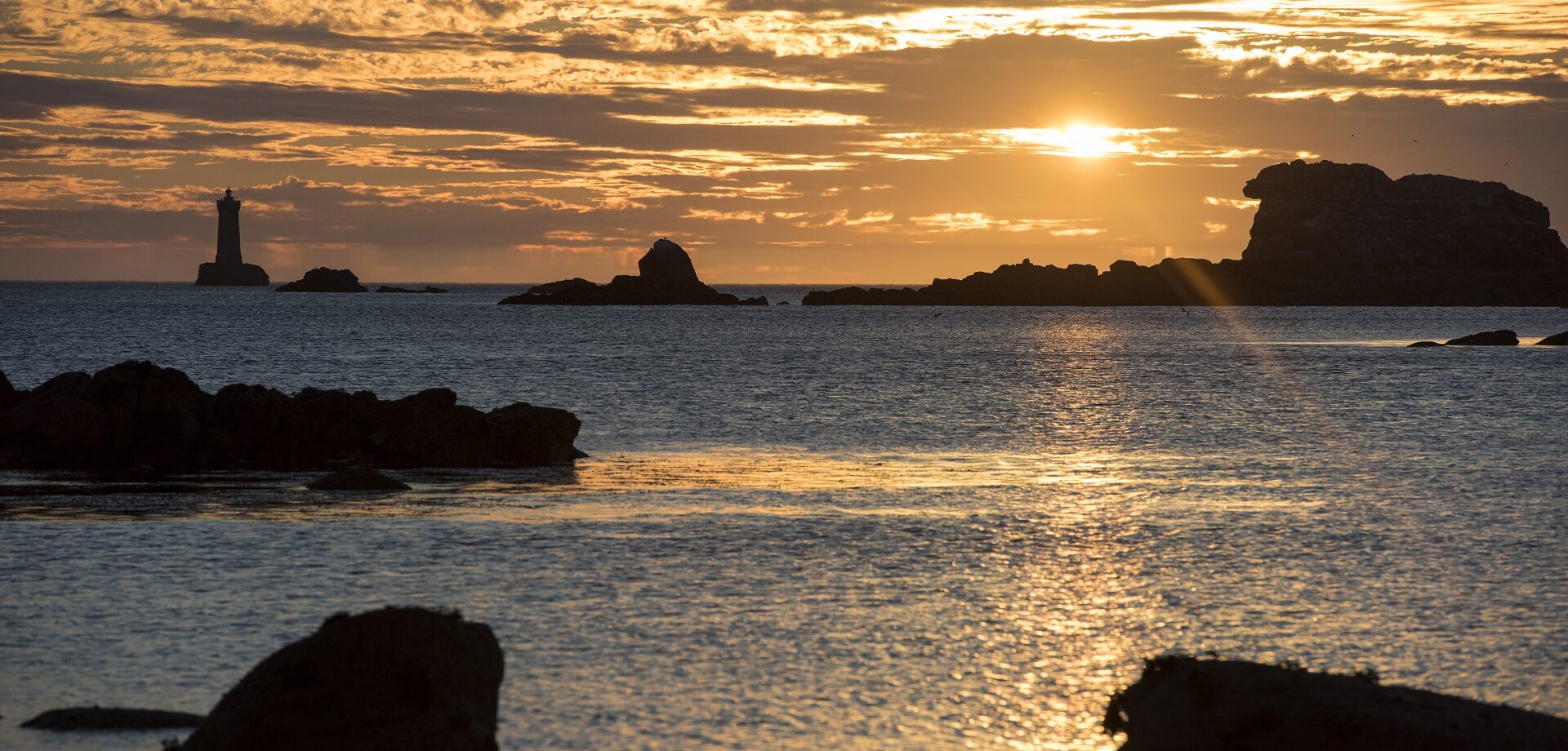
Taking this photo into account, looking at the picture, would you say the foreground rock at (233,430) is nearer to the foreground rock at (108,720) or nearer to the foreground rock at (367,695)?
the foreground rock at (108,720)

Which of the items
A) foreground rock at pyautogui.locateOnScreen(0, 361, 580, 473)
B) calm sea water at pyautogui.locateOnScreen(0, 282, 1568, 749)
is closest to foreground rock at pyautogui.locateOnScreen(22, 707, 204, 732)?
calm sea water at pyautogui.locateOnScreen(0, 282, 1568, 749)

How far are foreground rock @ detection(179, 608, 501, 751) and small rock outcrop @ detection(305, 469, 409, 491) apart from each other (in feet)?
77.9

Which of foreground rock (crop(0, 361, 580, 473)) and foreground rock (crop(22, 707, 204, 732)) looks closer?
foreground rock (crop(22, 707, 204, 732))

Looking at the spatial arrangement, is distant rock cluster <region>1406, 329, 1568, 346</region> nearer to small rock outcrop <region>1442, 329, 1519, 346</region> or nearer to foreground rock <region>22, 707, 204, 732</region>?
small rock outcrop <region>1442, 329, 1519, 346</region>

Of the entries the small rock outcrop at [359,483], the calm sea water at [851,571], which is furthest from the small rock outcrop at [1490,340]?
the small rock outcrop at [359,483]

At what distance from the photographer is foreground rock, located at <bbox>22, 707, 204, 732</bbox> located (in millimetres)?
15633

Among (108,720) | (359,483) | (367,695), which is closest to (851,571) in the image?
(108,720)

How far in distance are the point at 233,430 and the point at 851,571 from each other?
2532 centimetres

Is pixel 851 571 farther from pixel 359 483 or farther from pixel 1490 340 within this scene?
pixel 1490 340

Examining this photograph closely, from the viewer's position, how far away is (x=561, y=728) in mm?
16047

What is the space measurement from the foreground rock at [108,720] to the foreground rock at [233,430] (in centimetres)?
2677

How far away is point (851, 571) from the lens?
25375 mm

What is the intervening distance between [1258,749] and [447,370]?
8484 cm

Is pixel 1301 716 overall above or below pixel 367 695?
below
